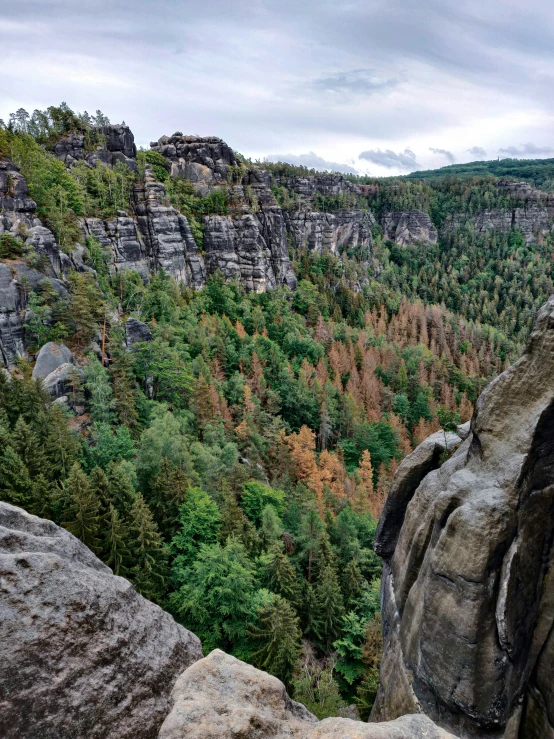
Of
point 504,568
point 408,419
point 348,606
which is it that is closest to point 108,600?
point 504,568

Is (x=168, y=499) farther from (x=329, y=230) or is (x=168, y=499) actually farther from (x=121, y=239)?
(x=329, y=230)

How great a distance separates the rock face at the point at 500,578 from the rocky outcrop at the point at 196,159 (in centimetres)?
8823

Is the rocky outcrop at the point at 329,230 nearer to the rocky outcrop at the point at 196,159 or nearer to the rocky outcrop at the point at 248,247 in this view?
the rocky outcrop at the point at 248,247

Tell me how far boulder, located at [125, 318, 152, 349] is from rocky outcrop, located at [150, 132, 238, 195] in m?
48.7

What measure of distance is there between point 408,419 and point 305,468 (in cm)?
2626

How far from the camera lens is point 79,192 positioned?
208 ft

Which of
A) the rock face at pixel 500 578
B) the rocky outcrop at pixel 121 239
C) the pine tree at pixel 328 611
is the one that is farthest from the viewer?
the rocky outcrop at pixel 121 239

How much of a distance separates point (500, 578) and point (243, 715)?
18.3 ft

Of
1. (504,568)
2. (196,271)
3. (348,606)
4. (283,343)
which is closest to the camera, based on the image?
(504,568)

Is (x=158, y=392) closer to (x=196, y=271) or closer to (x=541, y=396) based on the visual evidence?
(x=196, y=271)

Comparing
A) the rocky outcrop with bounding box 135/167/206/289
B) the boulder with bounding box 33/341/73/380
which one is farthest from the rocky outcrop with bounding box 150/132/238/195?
the boulder with bounding box 33/341/73/380

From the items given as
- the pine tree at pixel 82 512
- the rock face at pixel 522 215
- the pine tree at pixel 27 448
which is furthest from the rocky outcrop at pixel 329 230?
the pine tree at pixel 82 512

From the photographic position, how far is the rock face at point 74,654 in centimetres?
729

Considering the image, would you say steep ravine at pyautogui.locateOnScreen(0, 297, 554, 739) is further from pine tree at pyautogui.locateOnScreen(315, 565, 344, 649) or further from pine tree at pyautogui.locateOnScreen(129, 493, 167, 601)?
pine tree at pyautogui.locateOnScreen(315, 565, 344, 649)
